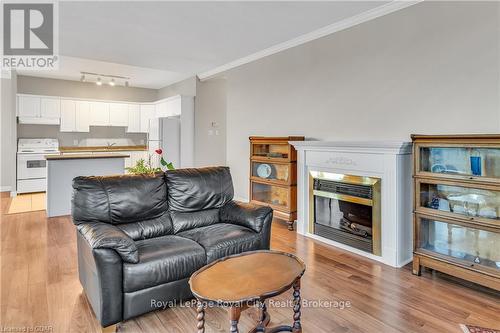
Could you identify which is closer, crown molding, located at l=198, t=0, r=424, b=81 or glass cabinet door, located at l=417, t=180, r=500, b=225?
glass cabinet door, located at l=417, t=180, r=500, b=225

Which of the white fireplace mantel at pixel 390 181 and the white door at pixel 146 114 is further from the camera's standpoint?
the white door at pixel 146 114

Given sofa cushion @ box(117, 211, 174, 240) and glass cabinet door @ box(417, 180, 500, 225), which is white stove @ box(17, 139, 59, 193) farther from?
glass cabinet door @ box(417, 180, 500, 225)

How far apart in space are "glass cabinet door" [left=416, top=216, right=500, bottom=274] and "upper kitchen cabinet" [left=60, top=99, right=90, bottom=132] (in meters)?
8.07

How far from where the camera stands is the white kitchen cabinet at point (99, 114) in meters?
8.27

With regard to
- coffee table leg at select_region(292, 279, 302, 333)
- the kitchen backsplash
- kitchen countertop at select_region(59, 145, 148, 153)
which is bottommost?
coffee table leg at select_region(292, 279, 302, 333)

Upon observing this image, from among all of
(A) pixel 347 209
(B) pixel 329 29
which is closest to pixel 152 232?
(A) pixel 347 209

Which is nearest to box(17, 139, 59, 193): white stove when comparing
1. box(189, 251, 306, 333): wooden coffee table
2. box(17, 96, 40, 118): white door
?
box(17, 96, 40, 118): white door

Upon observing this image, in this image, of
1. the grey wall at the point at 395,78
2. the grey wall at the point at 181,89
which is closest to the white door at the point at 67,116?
the grey wall at the point at 181,89

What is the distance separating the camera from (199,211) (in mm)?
3076

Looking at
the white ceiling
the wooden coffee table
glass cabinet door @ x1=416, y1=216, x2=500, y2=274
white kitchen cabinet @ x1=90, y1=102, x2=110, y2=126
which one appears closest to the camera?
the wooden coffee table

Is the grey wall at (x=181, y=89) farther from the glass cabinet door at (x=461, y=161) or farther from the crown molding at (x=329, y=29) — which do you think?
the glass cabinet door at (x=461, y=161)

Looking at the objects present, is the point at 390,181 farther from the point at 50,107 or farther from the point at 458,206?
the point at 50,107

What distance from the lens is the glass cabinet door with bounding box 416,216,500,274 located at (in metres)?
2.60

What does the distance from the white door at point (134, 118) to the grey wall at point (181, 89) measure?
800 mm
